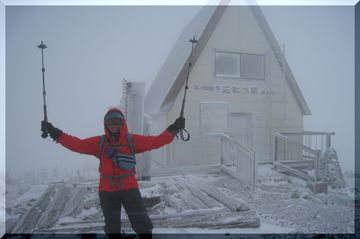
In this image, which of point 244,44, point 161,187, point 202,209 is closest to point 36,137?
point 161,187

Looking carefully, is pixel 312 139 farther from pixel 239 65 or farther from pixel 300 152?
pixel 239 65

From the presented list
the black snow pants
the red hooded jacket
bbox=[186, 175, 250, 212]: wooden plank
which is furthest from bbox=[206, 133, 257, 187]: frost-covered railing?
the black snow pants

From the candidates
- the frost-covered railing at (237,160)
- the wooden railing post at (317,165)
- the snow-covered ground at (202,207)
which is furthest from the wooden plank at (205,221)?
the wooden railing post at (317,165)

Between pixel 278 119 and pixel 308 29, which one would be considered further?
pixel 278 119

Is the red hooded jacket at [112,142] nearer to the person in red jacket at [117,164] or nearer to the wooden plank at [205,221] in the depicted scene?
the person in red jacket at [117,164]

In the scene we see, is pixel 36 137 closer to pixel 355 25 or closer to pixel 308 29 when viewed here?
pixel 308 29

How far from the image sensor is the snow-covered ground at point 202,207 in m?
3.48

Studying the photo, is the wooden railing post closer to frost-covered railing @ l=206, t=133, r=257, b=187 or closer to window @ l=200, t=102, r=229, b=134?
frost-covered railing @ l=206, t=133, r=257, b=187

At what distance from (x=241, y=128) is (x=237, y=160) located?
59 cm

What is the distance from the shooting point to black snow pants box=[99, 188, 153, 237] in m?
2.99

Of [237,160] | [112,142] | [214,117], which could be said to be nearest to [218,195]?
[237,160]

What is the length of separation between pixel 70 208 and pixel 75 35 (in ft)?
8.38

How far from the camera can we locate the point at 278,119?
457 centimetres

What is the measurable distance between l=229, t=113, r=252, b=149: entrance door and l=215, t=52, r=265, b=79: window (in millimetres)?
733
